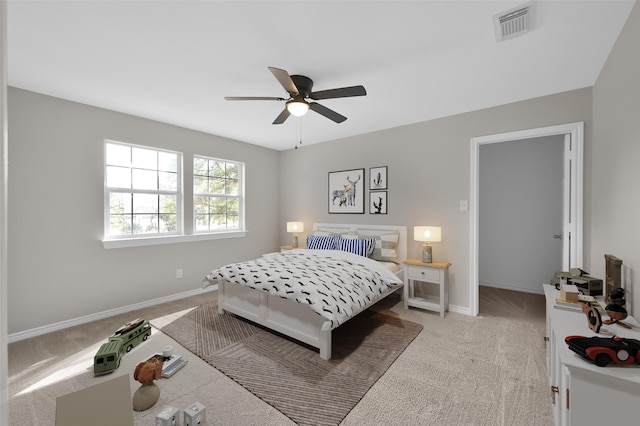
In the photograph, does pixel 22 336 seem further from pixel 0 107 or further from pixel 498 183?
pixel 498 183

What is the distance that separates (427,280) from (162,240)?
3.53 meters

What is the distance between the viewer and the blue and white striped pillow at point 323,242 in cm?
414

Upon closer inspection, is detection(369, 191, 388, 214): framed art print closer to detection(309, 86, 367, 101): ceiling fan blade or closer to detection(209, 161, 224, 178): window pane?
detection(309, 86, 367, 101): ceiling fan blade

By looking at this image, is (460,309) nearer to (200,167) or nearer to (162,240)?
(162,240)

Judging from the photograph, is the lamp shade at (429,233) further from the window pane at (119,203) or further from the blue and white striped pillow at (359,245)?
the window pane at (119,203)

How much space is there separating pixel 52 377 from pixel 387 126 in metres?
4.39

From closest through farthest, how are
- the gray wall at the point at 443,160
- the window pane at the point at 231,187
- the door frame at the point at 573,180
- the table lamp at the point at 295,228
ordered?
1. the door frame at the point at 573,180
2. the gray wall at the point at 443,160
3. the window pane at the point at 231,187
4. the table lamp at the point at 295,228

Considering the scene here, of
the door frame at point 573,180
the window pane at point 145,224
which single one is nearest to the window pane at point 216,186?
the window pane at point 145,224

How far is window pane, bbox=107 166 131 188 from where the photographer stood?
334cm

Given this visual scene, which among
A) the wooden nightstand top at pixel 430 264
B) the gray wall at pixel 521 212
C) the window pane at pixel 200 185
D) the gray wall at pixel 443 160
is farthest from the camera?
the window pane at pixel 200 185

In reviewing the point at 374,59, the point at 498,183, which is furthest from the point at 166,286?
the point at 498,183

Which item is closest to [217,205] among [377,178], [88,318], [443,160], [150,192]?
[150,192]

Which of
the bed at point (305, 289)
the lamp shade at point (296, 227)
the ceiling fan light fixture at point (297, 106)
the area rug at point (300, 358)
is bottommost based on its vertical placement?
the area rug at point (300, 358)

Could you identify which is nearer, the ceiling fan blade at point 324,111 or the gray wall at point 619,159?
the gray wall at point 619,159
